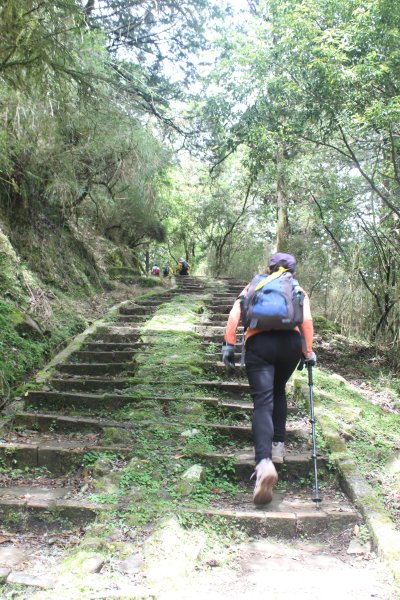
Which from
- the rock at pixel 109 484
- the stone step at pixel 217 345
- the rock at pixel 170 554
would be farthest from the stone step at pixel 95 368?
the rock at pixel 170 554

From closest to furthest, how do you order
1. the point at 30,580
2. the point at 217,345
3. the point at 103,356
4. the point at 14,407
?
the point at 30,580 < the point at 14,407 < the point at 103,356 < the point at 217,345

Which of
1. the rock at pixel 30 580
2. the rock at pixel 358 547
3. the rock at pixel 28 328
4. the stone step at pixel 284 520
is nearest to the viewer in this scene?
the rock at pixel 30 580

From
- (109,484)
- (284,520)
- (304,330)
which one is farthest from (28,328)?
(284,520)

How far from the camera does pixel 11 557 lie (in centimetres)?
286

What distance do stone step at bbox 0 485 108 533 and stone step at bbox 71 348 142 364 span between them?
317 centimetres

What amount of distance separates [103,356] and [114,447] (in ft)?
8.49

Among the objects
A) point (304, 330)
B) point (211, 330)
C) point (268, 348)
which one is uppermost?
point (304, 330)

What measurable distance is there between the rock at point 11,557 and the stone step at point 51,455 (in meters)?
1.11

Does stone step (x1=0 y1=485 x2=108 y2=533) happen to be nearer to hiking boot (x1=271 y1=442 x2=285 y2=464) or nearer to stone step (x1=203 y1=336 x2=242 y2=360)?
hiking boot (x1=271 y1=442 x2=285 y2=464)

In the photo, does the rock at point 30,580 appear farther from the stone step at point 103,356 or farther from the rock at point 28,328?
the stone step at point 103,356

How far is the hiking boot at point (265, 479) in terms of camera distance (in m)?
3.32

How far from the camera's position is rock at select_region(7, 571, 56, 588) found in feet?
8.32

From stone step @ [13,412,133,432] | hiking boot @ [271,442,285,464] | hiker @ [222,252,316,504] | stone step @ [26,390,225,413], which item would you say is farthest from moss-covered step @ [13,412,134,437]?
hiker @ [222,252,316,504]

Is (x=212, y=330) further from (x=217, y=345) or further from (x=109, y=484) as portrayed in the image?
(x=109, y=484)
